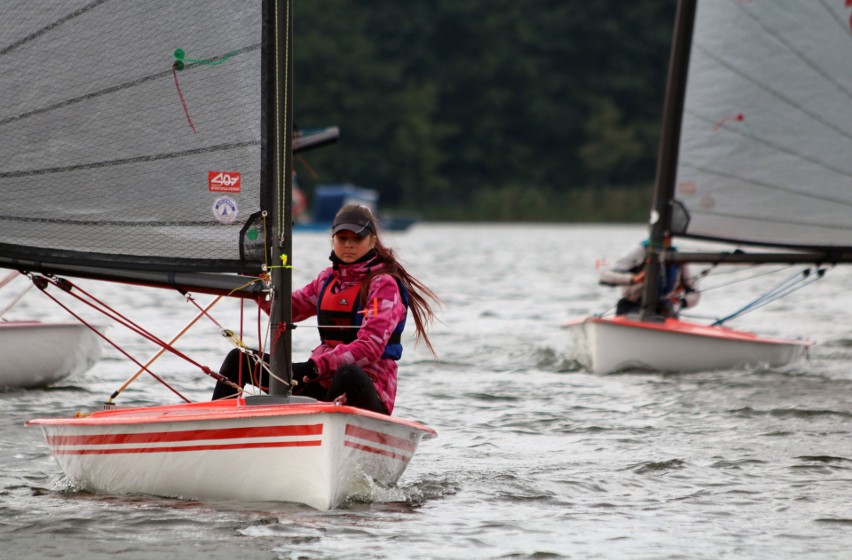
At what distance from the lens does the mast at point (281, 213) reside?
5.11m

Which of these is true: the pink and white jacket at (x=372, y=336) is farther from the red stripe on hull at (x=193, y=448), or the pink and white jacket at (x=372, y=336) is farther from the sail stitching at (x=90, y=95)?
the sail stitching at (x=90, y=95)

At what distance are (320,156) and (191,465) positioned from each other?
53.8m

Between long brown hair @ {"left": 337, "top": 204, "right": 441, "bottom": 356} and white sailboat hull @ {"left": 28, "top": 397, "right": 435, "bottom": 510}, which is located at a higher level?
long brown hair @ {"left": 337, "top": 204, "right": 441, "bottom": 356}

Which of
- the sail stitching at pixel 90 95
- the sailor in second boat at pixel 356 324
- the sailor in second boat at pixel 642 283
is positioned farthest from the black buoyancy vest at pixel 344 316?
the sailor in second boat at pixel 642 283

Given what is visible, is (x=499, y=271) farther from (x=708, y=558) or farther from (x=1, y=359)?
(x=708, y=558)

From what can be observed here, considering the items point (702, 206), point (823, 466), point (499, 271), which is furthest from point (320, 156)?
point (823, 466)

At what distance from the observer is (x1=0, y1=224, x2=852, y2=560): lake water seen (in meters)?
4.75

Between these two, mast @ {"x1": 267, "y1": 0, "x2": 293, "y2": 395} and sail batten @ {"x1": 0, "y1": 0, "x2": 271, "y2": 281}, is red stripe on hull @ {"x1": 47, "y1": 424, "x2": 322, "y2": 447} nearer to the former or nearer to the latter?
mast @ {"x1": 267, "y1": 0, "x2": 293, "y2": 395}

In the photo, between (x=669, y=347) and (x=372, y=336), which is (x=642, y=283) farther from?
(x=372, y=336)

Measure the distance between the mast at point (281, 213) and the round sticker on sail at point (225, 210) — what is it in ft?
0.44

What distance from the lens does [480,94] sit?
62062 millimetres

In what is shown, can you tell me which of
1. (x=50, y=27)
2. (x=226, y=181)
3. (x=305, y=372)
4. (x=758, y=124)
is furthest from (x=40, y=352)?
(x=758, y=124)

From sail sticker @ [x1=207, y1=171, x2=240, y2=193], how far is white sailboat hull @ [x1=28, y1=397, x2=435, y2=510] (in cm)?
79

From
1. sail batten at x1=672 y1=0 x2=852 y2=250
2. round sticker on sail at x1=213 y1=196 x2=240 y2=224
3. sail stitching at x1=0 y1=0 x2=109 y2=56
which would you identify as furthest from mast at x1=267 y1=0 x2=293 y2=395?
sail batten at x1=672 y1=0 x2=852 y2=250
